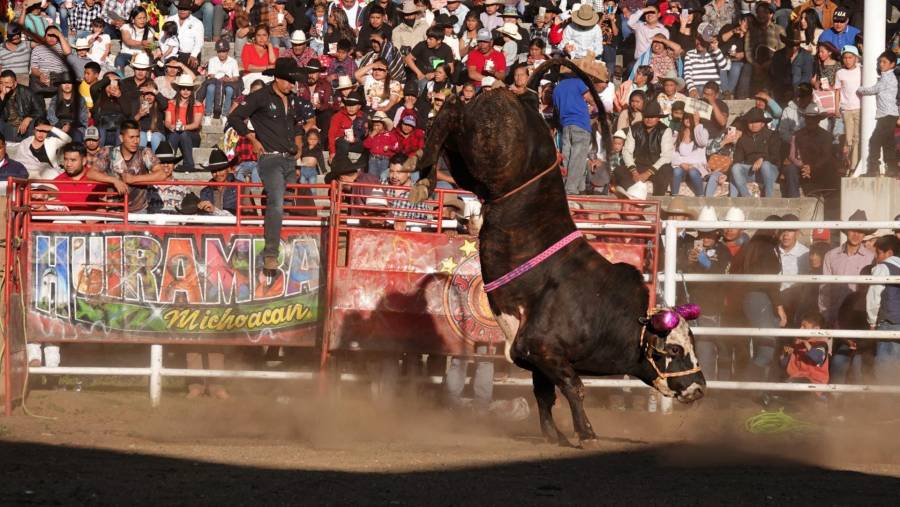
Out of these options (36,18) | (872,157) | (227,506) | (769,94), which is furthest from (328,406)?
(36,18)

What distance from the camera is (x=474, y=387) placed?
12.7m

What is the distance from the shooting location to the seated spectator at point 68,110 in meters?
17.6

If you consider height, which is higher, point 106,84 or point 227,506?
point 106,84

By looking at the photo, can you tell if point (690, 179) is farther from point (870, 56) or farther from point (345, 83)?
point (345, 83)

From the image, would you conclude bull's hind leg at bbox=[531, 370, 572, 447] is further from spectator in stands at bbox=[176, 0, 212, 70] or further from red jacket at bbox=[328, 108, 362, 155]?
spectator in stands at bbox=[176, 0, 212, 70]

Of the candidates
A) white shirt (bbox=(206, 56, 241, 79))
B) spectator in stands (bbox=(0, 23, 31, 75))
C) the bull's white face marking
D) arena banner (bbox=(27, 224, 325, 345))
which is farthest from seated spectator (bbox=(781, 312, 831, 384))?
spectator in stands (bbox=(0, 23, 31, 75))

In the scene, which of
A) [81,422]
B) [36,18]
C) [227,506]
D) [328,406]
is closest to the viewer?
[227,506]

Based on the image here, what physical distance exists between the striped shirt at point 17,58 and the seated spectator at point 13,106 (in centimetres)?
133

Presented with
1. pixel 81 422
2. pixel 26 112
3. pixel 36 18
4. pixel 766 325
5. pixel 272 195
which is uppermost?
pixel 36 18

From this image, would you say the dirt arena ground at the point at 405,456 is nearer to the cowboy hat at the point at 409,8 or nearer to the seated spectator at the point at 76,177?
the seated spectator at the point at 76,177

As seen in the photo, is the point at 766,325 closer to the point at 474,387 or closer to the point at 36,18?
the point at 474,387

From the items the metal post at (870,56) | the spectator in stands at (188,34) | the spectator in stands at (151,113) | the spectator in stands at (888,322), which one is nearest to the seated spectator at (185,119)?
the spectator in stands at (151,113)

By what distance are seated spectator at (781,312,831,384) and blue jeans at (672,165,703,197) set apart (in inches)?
143

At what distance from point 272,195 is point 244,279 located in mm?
889
